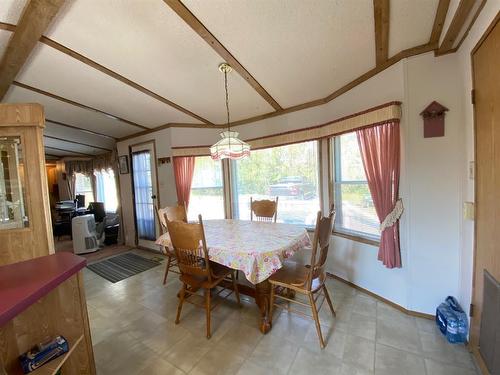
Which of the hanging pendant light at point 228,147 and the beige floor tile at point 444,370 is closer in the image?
the beige floor tile at point 444,370

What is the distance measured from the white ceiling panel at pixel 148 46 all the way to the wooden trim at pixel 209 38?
0.17 ft

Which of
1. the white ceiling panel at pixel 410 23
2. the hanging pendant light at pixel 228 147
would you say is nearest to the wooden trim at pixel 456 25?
the white ceiling panel at pixel 410 23

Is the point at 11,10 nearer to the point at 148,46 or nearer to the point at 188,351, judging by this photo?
the point at 148,46

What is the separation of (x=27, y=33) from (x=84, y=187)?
20.6 ft

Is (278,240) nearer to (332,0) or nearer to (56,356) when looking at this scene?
(56,356)

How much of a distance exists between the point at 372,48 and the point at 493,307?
1.95 m

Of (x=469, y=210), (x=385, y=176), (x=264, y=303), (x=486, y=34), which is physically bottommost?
(x=264, y=303)

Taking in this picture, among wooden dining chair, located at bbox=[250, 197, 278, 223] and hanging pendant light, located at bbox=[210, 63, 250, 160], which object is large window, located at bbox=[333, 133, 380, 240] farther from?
hanging pendant light, located at bbox=[210, 63, 250, 160]

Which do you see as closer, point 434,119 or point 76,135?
point 434,119

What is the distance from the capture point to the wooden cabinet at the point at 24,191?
166 cm

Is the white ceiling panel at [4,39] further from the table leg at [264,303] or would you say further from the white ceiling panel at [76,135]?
the table leg at [264,303]

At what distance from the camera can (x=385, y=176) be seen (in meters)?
2.12

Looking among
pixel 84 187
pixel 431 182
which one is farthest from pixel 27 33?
pixel 84 187

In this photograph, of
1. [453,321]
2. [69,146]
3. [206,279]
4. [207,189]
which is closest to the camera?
[453,321]
